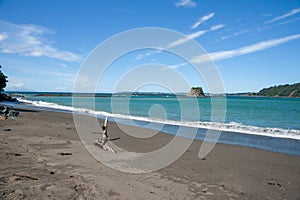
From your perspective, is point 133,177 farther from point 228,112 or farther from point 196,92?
point 196,92

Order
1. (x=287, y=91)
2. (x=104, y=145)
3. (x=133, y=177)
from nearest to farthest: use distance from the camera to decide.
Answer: (x=133, y=177), (x=104, y=145), (x=287, y=91)

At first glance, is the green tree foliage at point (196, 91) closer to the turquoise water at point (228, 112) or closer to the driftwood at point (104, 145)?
the turquoise water at point (228, 112)

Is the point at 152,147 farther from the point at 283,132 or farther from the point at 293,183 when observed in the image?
the point at 283,132

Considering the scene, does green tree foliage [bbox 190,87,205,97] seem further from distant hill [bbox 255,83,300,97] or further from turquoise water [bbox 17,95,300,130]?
turquoise water [bbox 17,95,300,130]

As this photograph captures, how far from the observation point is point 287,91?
183 metres

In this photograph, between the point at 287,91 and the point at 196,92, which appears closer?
the point at 196,92

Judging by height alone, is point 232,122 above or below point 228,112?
below

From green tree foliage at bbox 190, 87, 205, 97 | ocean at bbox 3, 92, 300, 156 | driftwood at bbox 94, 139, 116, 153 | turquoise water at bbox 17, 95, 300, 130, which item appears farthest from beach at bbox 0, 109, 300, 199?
green tree foliage at bbox 190, 87, 205, 97

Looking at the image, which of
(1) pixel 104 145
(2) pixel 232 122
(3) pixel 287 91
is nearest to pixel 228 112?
(2) pixel 232 122

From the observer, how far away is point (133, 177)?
6.36 m

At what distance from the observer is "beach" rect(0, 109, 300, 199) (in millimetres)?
5109

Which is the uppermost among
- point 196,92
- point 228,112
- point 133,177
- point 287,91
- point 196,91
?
point 287,91

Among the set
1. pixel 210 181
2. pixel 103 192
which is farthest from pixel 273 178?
pixel 103 192

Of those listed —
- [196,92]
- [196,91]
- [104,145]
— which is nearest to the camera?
[104,145]
